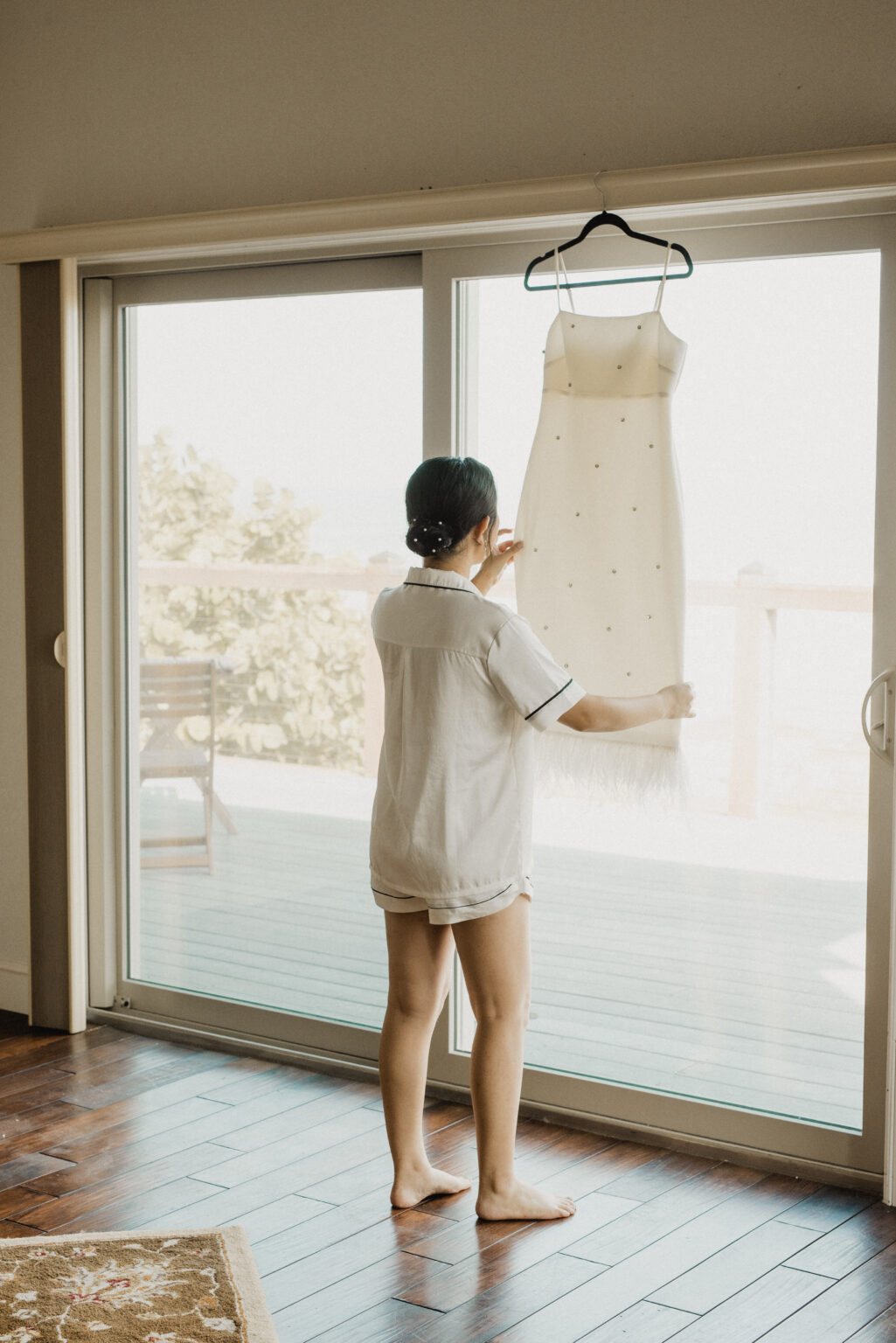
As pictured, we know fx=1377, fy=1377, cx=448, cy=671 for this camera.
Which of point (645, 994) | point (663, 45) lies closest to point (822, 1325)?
point (645, 994)

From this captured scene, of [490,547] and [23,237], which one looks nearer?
[490,547]

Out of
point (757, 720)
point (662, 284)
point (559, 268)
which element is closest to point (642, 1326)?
point (757, 720)

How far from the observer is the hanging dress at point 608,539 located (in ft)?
8.81

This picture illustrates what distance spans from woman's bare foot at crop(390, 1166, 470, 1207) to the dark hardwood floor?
29mm

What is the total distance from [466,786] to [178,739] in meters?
1.48

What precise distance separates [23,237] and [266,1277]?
261 cm

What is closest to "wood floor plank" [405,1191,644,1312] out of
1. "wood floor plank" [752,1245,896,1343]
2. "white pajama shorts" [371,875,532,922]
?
"wood floor plank" [752,1245,896,1343]

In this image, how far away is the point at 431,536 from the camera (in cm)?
247

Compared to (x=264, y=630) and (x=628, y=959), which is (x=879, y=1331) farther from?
(x=264, y=630)

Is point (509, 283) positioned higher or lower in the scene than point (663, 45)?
lower

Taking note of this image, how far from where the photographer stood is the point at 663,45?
2764 millimetres

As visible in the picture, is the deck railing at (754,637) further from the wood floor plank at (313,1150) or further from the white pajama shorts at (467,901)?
the wood floor plank at (313,1150)

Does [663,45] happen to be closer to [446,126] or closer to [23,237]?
[446,126]

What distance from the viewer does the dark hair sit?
2.46 metres
